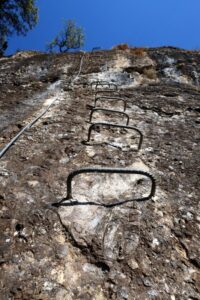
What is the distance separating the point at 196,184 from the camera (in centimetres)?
364

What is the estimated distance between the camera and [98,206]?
304 centimetres

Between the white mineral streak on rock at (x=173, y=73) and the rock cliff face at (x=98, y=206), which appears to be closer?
the rock cliff face at (x=98, y=206)

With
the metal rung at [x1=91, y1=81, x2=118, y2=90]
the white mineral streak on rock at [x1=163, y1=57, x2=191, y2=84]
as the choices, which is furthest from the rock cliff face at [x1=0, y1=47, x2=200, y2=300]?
the white mineral streak on rock at [x1=163, y1=57, x2=191, y2=84]

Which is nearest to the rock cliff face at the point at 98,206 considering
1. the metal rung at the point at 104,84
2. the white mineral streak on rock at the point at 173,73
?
the metal rung at the point at 104,84

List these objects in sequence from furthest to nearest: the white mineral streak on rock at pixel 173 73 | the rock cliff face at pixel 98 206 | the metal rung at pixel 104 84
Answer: the white mineral streak on rock at pixel 173 73 < the metal rung at pixel 104 84 < the rock cliff face at pixel 98 206

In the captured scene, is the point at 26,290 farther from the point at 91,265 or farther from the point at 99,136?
the point at 99,136

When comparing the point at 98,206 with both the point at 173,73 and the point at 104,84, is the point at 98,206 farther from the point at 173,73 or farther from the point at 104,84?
the point at 173,73

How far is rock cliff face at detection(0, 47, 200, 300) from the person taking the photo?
7.49 ft

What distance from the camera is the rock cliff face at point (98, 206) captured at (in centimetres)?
228

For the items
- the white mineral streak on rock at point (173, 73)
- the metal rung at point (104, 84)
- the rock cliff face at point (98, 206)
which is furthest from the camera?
the white mineral streak on rock at point (173, 73)

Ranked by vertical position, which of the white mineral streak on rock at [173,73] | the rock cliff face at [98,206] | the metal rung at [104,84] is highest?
the white mineral streak on rock at [173,73]

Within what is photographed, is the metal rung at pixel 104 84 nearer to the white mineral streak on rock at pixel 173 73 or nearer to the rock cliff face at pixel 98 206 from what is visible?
the rock cliff face at pixel 98 206

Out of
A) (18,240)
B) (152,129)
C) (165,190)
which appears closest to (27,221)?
(18,240)

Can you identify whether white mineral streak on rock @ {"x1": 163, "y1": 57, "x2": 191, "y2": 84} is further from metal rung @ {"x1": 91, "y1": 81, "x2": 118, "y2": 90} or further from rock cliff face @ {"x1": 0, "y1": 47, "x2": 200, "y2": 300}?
rock cliff face @ {"x1": 0, "y1": 47, "x2": 200, "y2": 300}
